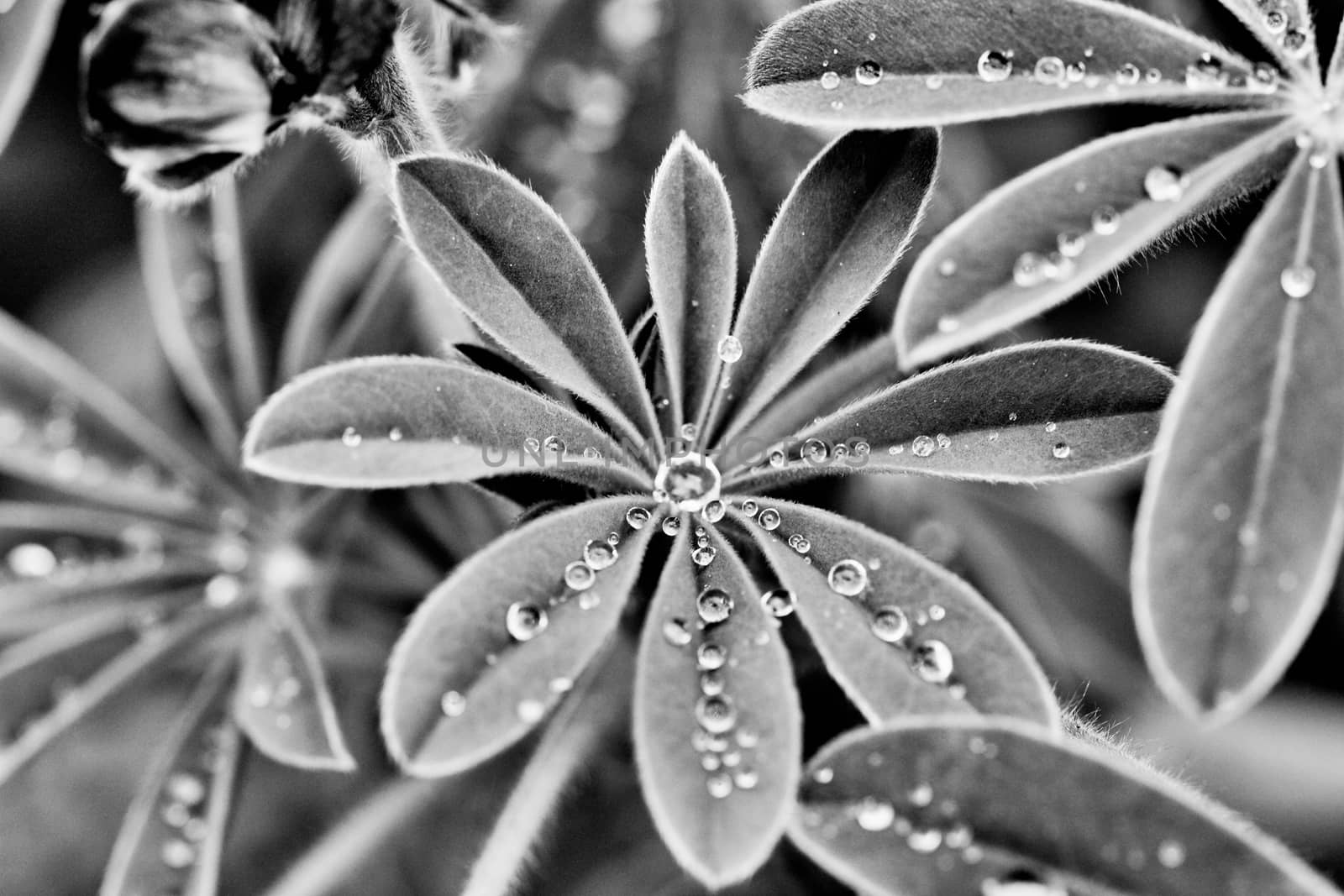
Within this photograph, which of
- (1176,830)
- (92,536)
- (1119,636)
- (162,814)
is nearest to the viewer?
(1176,830)

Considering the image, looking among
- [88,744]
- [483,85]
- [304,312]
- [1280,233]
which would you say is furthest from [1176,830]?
[88,744]

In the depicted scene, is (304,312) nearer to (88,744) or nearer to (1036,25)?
(88,744)

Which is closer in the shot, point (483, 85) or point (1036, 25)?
point (1036, 25)

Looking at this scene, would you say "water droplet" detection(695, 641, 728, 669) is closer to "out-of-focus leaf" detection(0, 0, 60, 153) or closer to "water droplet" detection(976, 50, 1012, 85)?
"water droplet" detection(976, 50, 1012, 85)

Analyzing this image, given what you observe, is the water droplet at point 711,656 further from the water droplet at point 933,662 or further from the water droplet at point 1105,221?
the water droplet at point 1105,221

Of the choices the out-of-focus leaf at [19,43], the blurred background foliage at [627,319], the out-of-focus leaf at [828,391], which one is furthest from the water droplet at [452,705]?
the out-of-focus leaf at [19,43]

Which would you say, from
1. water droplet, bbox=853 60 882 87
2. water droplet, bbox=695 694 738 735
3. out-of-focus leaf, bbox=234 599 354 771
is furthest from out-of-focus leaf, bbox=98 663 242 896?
water droplet, bbox=853 60 882 87
